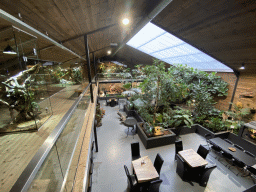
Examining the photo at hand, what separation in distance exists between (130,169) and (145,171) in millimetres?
1146

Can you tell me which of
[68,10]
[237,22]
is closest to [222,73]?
[237,22]

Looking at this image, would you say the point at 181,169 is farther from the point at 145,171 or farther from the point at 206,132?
the point at 206,132

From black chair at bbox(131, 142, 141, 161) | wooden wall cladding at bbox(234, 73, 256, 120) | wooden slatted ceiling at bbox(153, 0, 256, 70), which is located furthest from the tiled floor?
wooden slatted ceiling at bbox(153, 0, 256, 70)

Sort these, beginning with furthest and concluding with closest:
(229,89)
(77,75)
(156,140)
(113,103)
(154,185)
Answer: (113,103)
(77,75)
(229,89)
(156,140)
(154,185)

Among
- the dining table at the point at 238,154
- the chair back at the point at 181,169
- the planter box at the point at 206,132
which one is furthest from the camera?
the planter box at the point at 206,132

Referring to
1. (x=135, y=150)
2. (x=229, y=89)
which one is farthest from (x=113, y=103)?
(x=229, y=89)

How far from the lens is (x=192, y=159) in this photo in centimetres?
340

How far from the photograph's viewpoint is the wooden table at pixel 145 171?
2.74m

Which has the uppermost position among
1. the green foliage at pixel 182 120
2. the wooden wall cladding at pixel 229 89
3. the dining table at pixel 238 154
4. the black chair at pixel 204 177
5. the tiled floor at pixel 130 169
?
the wooden wall cladding at pixel 229 89

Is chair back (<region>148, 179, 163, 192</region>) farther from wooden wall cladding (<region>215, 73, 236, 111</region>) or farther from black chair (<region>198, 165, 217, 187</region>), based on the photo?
wooden wall cladding (<region>215, 73, 236, 111</region>)

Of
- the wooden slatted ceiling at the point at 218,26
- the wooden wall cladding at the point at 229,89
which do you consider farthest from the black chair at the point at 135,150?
the wooden wall cladding at the point at 229,89

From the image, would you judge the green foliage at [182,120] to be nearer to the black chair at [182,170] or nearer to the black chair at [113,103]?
the black chair at [182,170]

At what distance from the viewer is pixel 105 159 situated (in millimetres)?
4234

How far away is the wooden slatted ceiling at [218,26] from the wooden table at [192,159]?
14.7 ft
